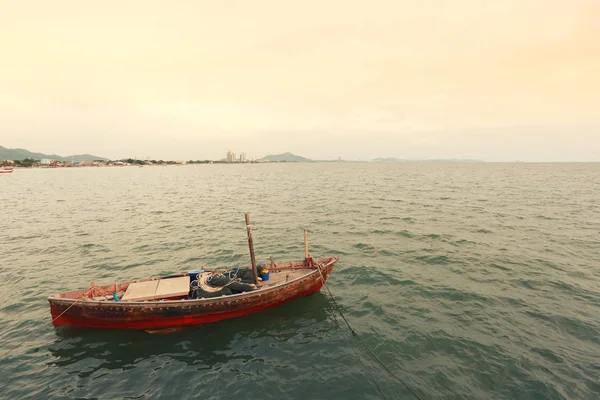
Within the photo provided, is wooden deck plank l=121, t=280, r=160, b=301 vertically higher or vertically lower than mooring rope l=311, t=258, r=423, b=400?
higher

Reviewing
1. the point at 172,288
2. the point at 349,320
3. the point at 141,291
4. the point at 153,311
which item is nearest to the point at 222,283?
the point at 172,288

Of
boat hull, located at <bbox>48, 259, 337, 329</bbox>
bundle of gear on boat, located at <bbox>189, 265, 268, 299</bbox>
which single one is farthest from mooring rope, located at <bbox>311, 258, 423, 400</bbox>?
bundle of gear on boat, located at <bbox>189, 265, 268, 299</bbox>

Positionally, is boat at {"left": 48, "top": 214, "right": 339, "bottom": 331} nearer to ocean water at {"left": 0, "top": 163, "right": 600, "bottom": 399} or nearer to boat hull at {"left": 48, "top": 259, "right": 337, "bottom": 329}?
boat hull at {"left": 48, "top": 259, "right": 337, "bottom": 329}

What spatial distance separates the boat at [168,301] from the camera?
1323 cm

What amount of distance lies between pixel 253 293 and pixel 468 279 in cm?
1562

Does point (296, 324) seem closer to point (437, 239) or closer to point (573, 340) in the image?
point (573, 340)

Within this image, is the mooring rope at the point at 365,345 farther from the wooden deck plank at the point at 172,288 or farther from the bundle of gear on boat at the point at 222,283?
the wooden deck plank at the point at 172,288

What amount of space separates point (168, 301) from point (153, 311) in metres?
0.92

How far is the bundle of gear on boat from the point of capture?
1450 centimetres

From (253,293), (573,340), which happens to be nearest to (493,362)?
(573,340)

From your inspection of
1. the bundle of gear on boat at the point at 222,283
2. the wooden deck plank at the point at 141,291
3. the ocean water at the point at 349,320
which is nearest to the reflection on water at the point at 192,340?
the ocean water at the point at 349,320

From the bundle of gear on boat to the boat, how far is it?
0.06 m

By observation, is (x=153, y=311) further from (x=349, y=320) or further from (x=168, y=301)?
(x=349, y=320)

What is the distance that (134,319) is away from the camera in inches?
527
